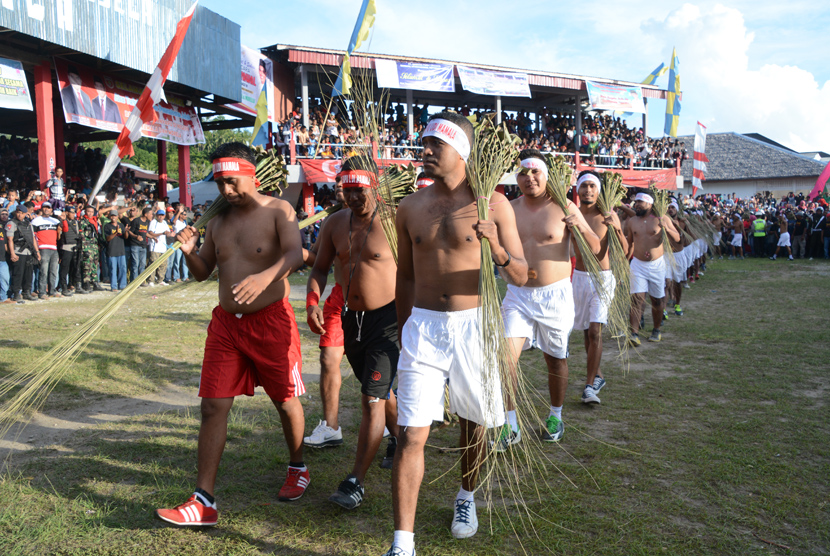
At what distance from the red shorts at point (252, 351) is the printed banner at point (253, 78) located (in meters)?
19.5

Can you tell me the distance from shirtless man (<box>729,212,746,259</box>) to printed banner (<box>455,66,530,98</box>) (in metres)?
9.45

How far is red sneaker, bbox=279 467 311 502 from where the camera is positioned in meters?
3.52

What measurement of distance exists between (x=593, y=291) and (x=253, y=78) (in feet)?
64.8

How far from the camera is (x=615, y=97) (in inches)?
1017

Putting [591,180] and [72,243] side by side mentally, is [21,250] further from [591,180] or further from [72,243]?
[591,180]

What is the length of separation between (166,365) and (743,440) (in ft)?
19.2

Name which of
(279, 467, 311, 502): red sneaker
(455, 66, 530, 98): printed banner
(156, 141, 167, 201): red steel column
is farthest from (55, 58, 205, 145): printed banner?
(279, 467, 311, 502): red sneaker

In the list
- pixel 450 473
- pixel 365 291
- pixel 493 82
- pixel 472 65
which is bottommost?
pixel 450 473

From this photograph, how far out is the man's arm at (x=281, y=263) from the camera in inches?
124

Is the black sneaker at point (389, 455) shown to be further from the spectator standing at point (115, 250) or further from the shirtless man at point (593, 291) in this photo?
the spectator standing at point (115, 250)

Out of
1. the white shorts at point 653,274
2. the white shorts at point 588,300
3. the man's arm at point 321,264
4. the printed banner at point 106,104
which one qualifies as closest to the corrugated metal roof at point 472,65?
the printed banner at point 106,104

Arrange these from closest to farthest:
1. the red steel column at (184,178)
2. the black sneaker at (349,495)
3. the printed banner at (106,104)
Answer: the black sneaker at (349,495), the printed banner at (106,104), the red steel column at (184,178)

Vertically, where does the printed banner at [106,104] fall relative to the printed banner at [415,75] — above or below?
below

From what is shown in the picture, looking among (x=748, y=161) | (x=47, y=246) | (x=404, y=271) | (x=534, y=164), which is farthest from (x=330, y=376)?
(x=748, y=161)
